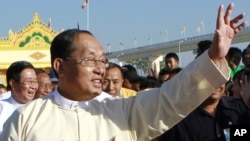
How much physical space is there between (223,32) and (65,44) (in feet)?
3.21

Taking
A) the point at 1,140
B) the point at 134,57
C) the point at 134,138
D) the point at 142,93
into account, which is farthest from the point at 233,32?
the point at 134,57

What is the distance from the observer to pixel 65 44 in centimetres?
308

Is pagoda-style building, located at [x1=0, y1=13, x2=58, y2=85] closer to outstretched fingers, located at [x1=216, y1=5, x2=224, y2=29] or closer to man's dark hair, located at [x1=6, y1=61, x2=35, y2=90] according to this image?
man's dark hair, located at [x1=6, y1=61, x2=35, y2=90]

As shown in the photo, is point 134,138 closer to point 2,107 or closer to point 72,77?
point 72,77

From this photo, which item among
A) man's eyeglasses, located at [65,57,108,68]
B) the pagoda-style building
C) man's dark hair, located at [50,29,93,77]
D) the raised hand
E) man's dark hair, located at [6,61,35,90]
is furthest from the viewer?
the pagoda-style building

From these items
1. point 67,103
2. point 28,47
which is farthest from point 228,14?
point 28,47

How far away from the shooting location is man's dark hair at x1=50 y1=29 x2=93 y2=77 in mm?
3057

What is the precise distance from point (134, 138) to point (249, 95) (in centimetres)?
110

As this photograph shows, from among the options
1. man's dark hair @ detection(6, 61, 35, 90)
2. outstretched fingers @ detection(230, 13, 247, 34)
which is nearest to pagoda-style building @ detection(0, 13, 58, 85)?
man's dark hair @ detection(6, 61, 35, 90)

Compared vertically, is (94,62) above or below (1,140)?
above

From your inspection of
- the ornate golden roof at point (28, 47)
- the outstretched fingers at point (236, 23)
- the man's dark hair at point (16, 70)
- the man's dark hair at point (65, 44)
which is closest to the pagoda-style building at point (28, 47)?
the ornate golden roof at point (28, 47)

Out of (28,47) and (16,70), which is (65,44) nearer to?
(16,70)

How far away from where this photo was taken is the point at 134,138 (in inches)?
117

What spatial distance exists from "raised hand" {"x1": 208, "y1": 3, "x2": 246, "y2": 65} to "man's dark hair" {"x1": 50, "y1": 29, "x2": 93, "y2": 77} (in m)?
0.83
